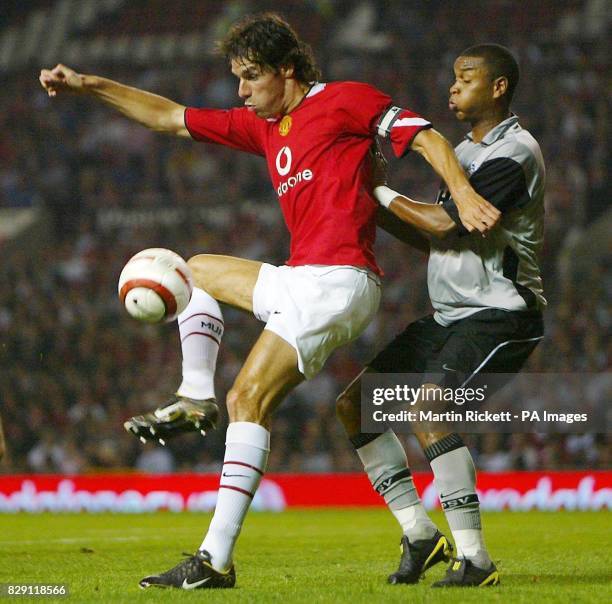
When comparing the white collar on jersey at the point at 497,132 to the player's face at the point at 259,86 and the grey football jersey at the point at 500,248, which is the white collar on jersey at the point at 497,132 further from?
the player's face at the point at 259,86

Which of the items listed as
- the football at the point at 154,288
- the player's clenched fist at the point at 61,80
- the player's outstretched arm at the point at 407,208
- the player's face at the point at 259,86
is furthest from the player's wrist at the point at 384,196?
the player's clenched fist at the point at 61,80

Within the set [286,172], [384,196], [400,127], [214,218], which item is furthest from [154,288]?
[214,218]

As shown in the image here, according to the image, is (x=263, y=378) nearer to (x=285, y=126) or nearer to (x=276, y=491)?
(x=285, y=126)

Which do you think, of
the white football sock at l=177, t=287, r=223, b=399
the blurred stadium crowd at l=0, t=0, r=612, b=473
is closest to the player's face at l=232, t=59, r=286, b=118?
the white football sock at l=177, t=287, r=223, b=399

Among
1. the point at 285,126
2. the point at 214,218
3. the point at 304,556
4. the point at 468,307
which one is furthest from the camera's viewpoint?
the point at 214,218

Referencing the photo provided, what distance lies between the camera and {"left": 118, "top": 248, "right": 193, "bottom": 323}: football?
4.66 metres

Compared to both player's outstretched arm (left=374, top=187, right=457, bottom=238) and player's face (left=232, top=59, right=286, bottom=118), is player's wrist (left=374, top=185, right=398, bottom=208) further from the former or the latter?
player's face (left=232, top=59, right=286, bottom=118)

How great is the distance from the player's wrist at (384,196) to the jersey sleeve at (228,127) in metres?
0.56

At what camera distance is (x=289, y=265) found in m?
4.86

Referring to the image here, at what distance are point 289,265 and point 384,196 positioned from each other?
0.49 m

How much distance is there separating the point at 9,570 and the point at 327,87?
2.67 m

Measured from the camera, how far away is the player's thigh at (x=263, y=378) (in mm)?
4598

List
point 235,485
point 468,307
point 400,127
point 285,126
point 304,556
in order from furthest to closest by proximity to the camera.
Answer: point 304,556 < point 468,307 < point 285,126 < point 400,127 < point 235,485

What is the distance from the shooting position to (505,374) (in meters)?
5.16
